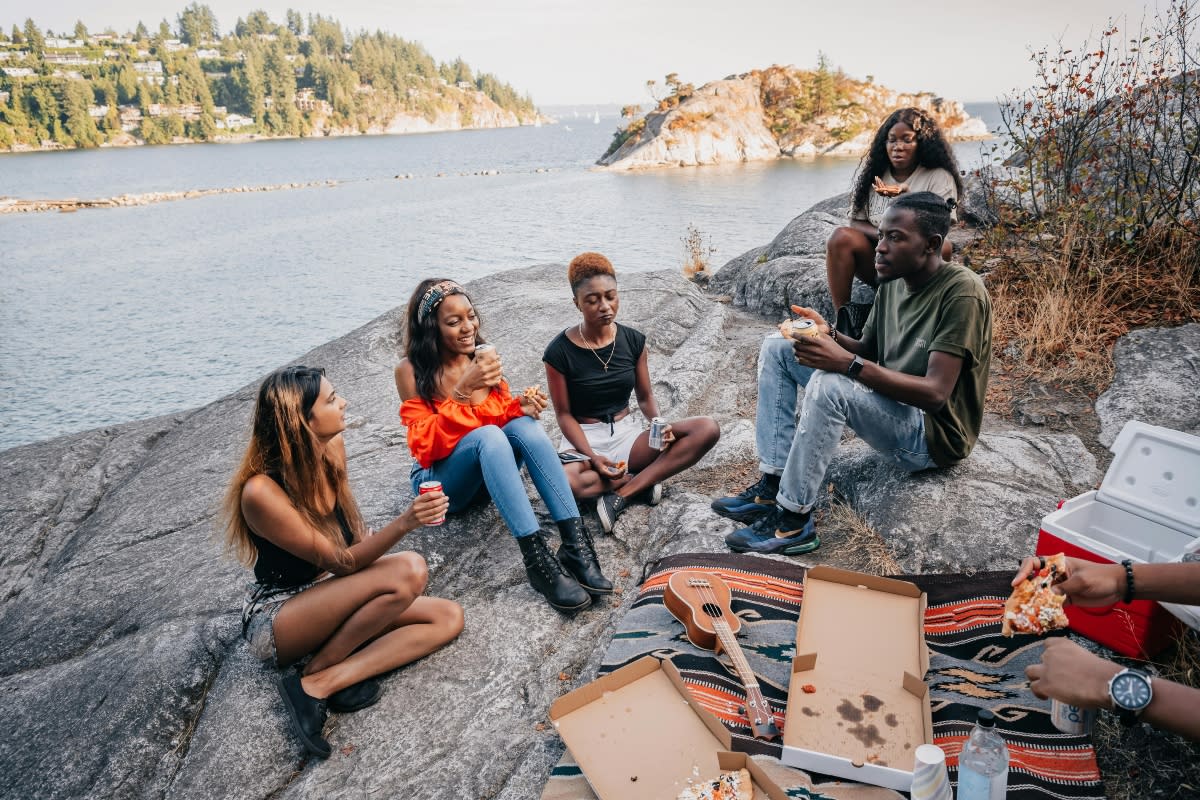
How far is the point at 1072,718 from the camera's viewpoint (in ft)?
7.66

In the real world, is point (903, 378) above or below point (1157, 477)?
above

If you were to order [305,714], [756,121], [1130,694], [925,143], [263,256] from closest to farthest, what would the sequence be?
[1130,694], [305,714], [925,143], [263,256], [756,121]

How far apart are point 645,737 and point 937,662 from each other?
1.32 metres

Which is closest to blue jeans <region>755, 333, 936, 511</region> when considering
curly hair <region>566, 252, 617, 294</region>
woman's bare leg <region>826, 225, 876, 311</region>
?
curly hair <region>566, 252, 617, 294</region>


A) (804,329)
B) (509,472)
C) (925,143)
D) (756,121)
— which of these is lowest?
(509,472)

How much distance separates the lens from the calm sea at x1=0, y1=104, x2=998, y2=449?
13852mm

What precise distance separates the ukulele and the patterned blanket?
0.06 m

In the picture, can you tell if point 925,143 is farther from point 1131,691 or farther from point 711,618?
point 1131,691

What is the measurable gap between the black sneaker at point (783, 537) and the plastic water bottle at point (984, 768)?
1.83 m

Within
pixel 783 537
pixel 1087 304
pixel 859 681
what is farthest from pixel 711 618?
pixel 1087 304

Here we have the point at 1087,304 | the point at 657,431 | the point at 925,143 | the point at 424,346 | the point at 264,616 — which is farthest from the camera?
the point at 1087,304

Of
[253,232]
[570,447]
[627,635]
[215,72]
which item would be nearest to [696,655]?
[627,635]

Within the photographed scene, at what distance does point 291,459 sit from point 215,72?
153 m

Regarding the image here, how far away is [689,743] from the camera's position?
2.47 meters
